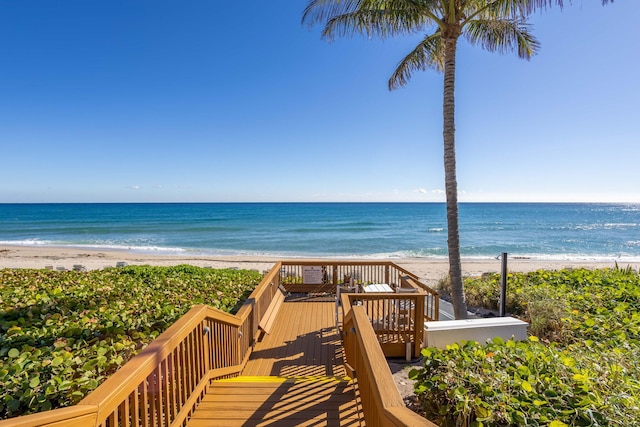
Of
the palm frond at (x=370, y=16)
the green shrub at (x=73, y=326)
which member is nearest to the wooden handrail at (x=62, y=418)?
the green shrub at (x=73, y=326)

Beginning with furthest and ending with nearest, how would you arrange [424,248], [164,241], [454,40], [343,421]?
1. [164,241]
2. [424,248]
3. [454,40]
4. [343,421]

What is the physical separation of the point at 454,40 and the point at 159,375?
6.65 m

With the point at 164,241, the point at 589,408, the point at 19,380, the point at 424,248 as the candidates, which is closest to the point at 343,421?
the point at 589,408

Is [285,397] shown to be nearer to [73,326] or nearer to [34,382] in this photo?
[34,382]

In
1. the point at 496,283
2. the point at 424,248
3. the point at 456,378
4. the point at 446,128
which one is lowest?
the point at 424,248

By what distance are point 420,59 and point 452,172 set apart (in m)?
3.25

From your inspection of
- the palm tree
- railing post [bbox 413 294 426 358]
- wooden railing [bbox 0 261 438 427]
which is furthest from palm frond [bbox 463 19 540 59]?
wooden railing [bbox 0 261 438 427]

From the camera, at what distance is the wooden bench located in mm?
4849

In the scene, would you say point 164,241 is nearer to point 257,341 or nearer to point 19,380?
point 257,341

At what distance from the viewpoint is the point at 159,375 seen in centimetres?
183

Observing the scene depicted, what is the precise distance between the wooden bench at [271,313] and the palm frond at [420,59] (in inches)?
235

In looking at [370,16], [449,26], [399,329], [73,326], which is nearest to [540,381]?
[399,329]

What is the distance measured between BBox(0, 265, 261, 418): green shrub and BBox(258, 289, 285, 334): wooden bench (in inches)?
23.5

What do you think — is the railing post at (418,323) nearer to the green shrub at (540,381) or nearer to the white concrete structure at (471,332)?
the white concrete structure at (471,332)
